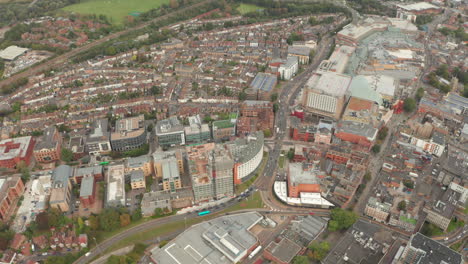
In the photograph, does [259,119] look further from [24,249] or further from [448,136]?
[24,249]

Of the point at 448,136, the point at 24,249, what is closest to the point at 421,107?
the point at 448,136

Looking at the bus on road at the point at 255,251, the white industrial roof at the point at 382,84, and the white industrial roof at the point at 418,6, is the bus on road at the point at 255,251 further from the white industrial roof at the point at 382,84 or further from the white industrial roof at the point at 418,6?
the white industrial roof at the point at 418,6

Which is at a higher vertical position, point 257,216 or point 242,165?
point 242,165

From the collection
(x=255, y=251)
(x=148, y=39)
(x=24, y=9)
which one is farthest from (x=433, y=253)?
(x=24, y=9)

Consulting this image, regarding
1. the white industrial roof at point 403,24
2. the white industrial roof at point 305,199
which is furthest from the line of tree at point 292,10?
the white industrial roof at point 305,199

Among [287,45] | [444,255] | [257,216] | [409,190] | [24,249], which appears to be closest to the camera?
[444,255]

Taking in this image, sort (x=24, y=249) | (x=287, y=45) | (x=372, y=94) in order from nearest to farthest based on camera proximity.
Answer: (x=24, y=249), (x=372, y=94), (x=287, y=45)

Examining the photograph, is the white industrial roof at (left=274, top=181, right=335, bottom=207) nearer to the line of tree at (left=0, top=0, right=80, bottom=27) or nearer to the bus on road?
the bus on road
